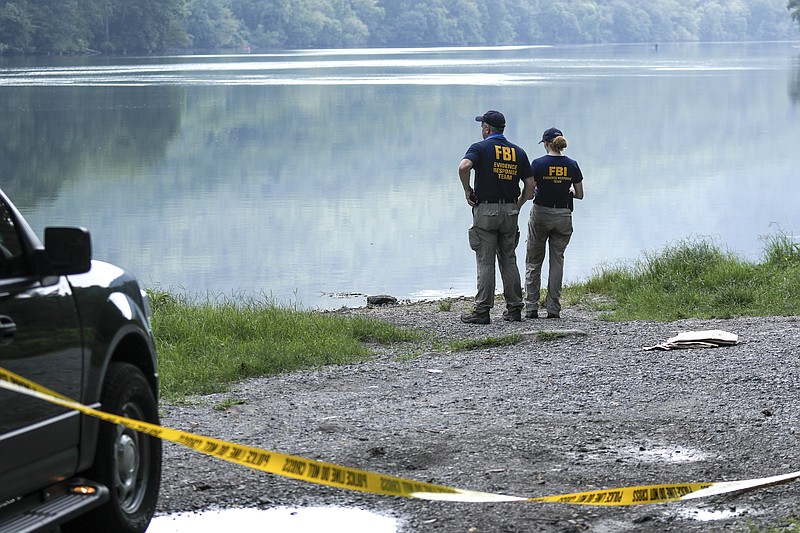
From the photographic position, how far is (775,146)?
42.9 metres

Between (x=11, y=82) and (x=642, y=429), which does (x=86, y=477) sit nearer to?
(x=642, y=429)

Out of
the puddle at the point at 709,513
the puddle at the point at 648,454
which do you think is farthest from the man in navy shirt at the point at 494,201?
the puddle at the point at 709,513

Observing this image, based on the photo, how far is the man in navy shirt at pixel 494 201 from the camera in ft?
39.7

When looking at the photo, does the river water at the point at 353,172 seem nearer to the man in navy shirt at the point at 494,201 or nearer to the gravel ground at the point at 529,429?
the man in navy shirt at the point at 494,201

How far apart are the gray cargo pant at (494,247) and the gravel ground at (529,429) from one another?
165cm

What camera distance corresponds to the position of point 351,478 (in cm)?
493

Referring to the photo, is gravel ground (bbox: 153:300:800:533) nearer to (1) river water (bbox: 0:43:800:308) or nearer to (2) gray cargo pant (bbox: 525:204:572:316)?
(2) gray cargo pant (bbox: 525:204:572:316)

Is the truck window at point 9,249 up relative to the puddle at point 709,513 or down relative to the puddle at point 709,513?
up

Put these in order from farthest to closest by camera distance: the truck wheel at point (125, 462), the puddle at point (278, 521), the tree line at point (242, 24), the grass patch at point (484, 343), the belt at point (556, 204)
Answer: the tree line at point (242, 24), the belt at point (556, 204), the grass patch at point (484, 343), the puddle at point (278, 521), the truck wheel at point (125, 462)

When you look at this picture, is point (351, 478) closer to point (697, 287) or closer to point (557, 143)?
point (557, 143)

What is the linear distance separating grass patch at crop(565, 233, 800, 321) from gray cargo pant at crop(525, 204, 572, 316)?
77 cm

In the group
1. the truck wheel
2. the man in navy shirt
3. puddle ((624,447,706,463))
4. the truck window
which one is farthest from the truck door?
the man in navy shirt

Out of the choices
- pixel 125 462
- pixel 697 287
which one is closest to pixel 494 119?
pixel 697 287

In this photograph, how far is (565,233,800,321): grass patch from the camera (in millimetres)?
13203
